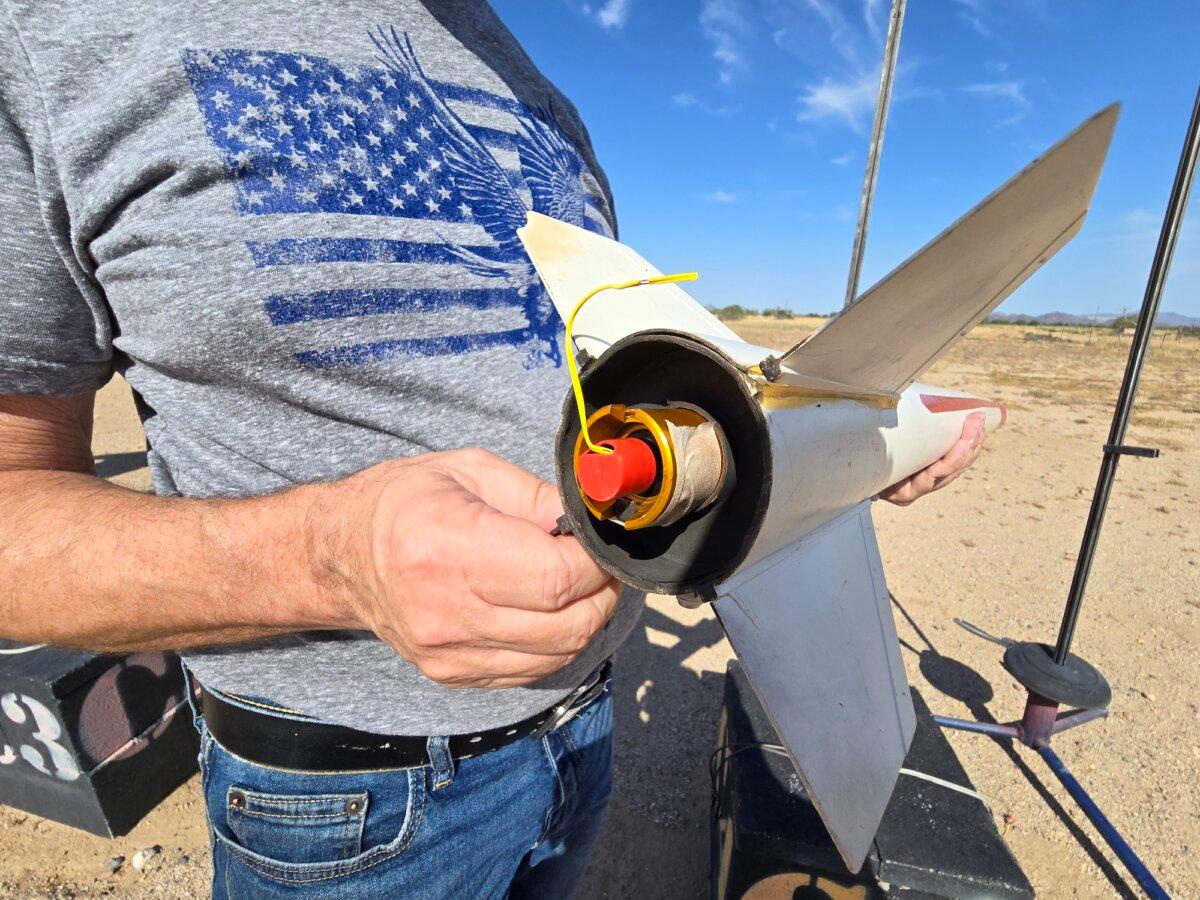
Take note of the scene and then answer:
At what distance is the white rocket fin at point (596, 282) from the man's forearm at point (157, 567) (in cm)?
51

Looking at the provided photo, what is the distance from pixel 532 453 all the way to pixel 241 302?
593 millimetres

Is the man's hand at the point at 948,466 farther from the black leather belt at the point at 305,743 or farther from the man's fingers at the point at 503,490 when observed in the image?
the black leather belt at the point at 305,743

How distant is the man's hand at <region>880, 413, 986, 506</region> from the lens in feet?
6.19

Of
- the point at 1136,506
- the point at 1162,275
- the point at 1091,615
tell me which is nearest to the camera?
the point at 1162,275

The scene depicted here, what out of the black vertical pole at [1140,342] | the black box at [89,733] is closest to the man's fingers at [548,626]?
the black vertical pole at [1140,342]

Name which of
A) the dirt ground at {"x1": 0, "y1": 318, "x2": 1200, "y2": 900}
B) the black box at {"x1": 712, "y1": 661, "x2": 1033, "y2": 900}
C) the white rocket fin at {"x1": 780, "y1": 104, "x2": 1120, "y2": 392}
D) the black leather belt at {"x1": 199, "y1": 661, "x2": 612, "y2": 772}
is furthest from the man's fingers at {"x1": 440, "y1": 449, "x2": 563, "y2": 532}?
the dirt ground at {"x1": 0, "y1": 318, "x2": 1200, "y2": 900}

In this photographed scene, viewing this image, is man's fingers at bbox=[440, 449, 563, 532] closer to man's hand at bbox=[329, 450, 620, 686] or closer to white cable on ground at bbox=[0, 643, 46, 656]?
man's hand at bbox=[329, 450, 620, 686]

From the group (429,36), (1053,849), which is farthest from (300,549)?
(1053,849)

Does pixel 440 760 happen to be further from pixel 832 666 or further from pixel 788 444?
pixel 788 444

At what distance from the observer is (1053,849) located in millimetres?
2980

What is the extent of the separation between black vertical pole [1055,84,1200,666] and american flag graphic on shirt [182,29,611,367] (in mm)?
2560

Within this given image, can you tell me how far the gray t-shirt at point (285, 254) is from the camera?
96 cm

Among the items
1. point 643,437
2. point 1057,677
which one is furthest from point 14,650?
point 1057,677

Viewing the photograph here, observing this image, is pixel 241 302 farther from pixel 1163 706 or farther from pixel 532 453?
pixel 1163 706
